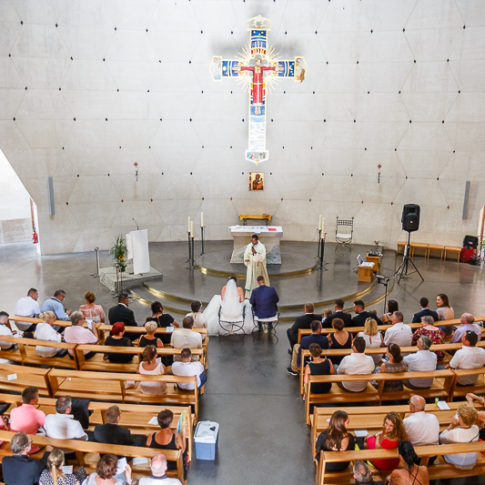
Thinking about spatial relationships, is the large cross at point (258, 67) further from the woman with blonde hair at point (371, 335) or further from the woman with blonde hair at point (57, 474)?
the woman with blonde hair at point (57, 474)

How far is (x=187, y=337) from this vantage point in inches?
273

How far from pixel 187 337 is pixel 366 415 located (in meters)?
2.77

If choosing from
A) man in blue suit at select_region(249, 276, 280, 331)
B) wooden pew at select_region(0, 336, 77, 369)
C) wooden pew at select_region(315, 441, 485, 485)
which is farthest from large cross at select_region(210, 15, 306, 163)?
wooden pew at select_region(315, 441, 485, 485)

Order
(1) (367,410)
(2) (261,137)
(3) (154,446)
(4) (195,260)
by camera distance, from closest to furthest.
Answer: (3) (154,446)
(1) (367,410)
(4) (195,260)
(2) (261,137)

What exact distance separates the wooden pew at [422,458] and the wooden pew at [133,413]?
154cm

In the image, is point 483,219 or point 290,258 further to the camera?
point 483,219

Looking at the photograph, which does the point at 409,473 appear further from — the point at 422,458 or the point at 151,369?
the point at 151,369

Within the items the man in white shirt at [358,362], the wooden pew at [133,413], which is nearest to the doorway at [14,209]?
the wooden pew at [133,413]

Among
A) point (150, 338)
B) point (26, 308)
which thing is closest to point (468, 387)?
point (150, 338)

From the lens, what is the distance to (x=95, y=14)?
14078mm

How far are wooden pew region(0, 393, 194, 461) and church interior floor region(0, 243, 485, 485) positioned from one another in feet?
1.78

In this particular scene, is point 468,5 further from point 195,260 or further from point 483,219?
point 195,260

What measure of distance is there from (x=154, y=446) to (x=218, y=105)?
12.8 m

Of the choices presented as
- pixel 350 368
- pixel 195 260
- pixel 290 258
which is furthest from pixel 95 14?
pixel 350 368
